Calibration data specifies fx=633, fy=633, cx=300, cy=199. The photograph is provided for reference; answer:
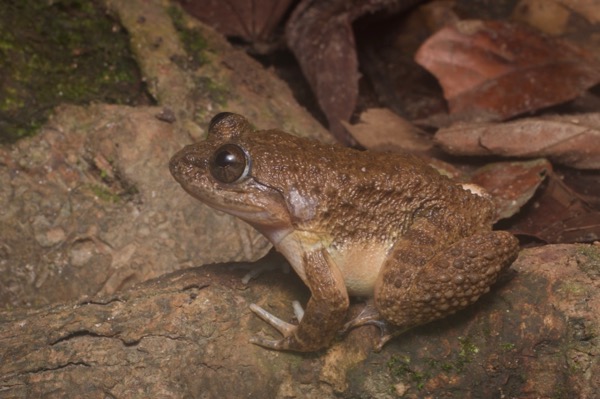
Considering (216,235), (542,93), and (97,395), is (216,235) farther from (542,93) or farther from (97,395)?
(542,93)

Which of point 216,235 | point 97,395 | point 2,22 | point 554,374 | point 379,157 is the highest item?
point 2,22

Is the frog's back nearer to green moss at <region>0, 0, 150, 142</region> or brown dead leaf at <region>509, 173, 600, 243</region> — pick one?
brown dead leaf at <region>509, 173, 600, 243</region>

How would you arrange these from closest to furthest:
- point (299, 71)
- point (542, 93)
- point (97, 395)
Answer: point (97, 395) < point (542, 93) < point (299, 71)

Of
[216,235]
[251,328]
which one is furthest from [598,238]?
[216,235]

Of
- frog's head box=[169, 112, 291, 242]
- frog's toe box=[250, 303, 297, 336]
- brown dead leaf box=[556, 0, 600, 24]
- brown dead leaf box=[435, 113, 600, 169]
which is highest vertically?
frog's head box=[169, 112, 291, 242]

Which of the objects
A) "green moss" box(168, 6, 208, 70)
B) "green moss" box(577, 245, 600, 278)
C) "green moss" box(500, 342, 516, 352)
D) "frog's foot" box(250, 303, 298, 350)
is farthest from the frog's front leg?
"green moss" box(168, 6, 208, 70)

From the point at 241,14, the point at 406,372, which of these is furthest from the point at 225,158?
the point at 241,14
